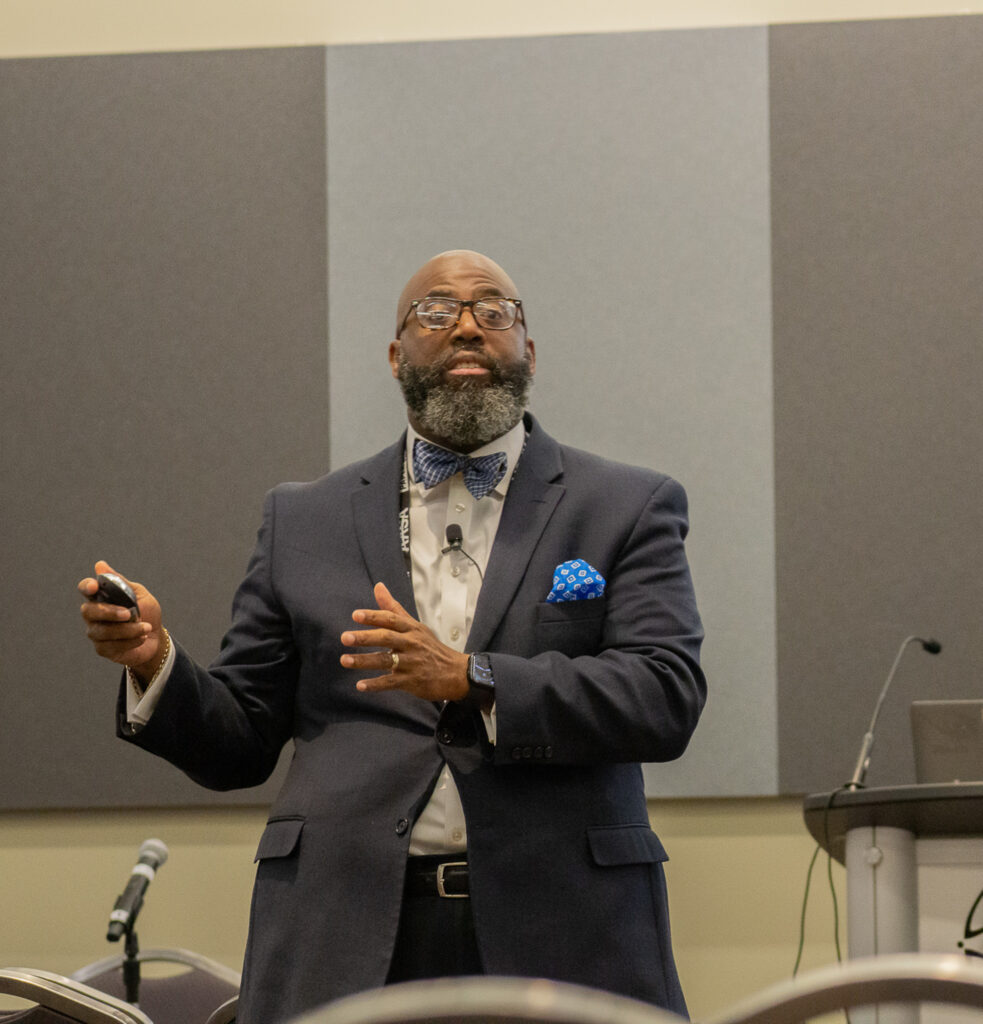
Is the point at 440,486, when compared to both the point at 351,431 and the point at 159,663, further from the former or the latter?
the point at 351,431

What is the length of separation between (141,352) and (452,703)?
2.08 m

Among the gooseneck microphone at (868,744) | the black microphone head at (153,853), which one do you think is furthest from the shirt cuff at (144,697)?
the gooseneck microphone at (868,744)

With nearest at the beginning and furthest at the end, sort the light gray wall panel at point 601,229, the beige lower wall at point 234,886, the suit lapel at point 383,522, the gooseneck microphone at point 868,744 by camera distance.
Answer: the suit lapel at point 383,522, the gooseneck microphone at point 868,744, the beige lower wall at point 234,886, the light gray wall panel at point 601,229

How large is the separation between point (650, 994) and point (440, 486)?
85 cm

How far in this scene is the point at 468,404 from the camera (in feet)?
7.32

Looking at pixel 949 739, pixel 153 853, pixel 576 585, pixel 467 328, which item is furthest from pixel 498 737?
pixel 153 853

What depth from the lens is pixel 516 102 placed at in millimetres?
3691

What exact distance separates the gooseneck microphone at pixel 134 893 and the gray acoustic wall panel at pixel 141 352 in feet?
2.02

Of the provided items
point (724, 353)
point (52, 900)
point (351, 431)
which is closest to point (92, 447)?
point (351, 431)

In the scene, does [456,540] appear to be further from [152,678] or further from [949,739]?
[949,739]

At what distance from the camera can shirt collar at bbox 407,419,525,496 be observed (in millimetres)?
2208

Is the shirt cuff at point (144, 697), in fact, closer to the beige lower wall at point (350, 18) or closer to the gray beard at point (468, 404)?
the gray beard at point (468, 404)

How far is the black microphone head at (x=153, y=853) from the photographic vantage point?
9.37 ft

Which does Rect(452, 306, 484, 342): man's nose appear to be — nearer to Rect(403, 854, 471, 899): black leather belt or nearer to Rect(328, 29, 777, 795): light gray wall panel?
Rect(403, 854, 471, 899): black leather belt
